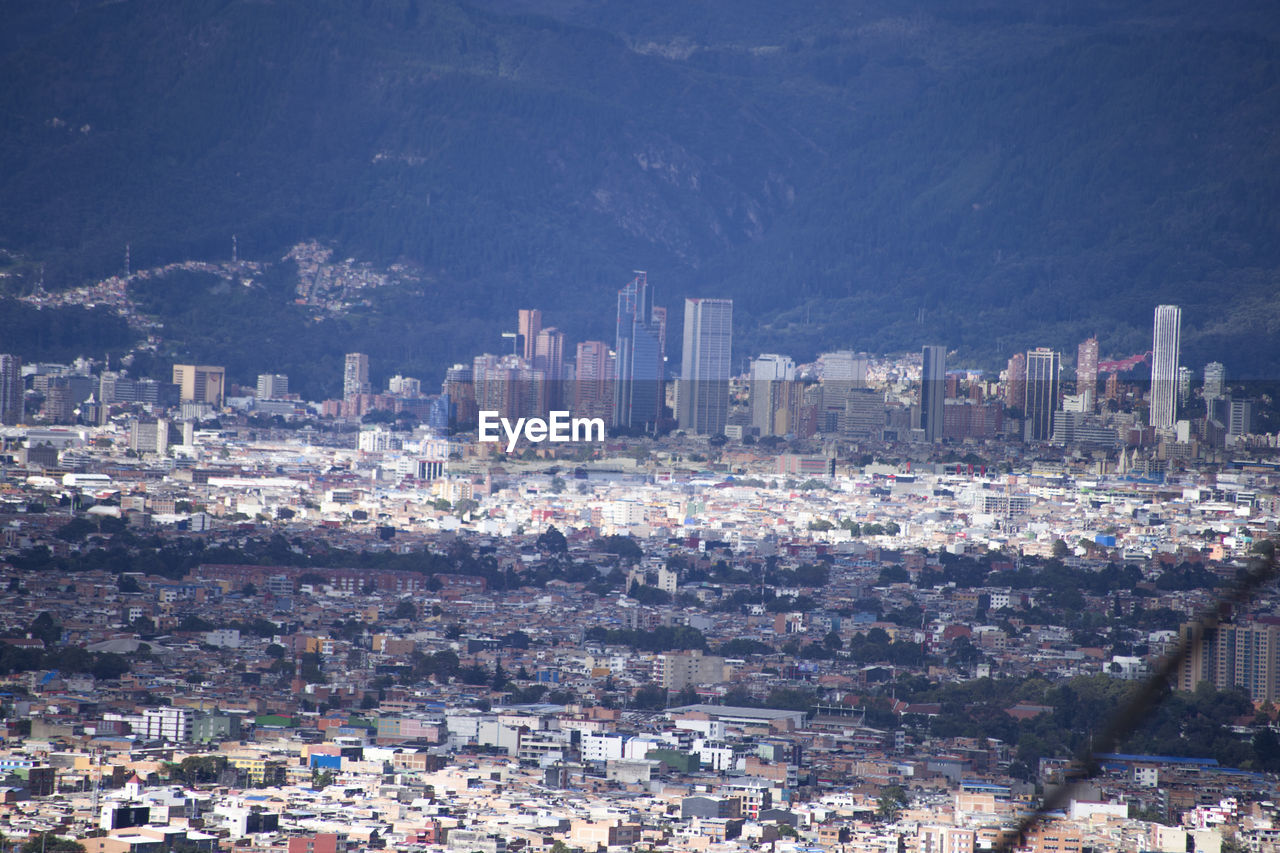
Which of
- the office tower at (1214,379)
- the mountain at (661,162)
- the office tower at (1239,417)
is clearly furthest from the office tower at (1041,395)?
the mountain at (661,162)

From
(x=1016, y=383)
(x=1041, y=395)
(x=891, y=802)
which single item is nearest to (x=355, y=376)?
(x=1016, y=383)

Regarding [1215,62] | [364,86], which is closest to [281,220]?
[364,86]

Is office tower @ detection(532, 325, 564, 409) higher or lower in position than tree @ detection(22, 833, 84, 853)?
higher

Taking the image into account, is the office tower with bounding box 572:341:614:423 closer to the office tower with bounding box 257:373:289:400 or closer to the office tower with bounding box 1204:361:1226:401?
the office tower with bounding box 257:373:289:400

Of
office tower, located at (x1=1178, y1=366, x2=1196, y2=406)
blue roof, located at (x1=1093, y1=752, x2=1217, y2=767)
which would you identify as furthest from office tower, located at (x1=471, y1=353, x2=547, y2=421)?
blue roof, located at (x1=1093, y1=752, x2=1217, y2=767)

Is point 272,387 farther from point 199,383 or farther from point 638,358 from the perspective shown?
point 638,358

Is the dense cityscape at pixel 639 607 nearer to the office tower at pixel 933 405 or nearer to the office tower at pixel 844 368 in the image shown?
the office tower at pixel 933 405

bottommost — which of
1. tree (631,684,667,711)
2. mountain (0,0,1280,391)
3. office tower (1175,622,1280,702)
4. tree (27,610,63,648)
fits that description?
tree (631,684,667,711)
